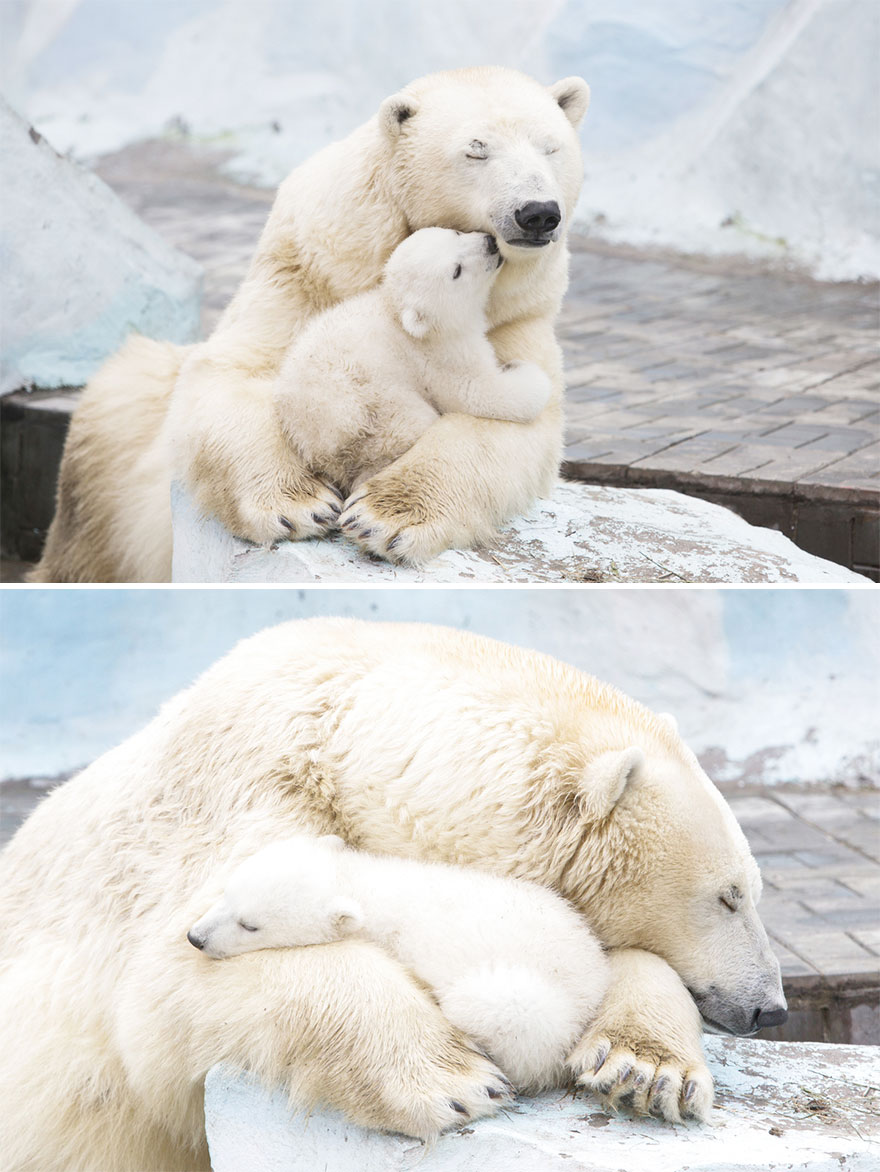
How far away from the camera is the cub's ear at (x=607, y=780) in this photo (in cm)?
235

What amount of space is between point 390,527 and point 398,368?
38 centimetres

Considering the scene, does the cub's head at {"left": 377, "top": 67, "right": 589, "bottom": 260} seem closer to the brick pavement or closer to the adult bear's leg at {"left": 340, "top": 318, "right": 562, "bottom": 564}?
the adult bear's leg at {"left": 340, "top": 318, "right": 562, "bottom": 564}

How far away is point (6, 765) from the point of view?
6.27m

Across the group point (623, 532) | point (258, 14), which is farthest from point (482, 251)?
point (258, 14)

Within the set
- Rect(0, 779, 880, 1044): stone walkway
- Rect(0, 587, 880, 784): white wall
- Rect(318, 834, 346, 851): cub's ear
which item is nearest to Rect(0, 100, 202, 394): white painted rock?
Rect(0, 587, 880, 784): white wall

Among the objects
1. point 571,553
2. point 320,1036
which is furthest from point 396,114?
point 320,1036

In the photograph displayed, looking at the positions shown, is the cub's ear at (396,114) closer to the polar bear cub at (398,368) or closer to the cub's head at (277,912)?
the polar bear cub at (398,368)

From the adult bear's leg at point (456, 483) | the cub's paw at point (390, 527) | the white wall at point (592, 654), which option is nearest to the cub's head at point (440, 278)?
the adult bear's leg at point (456, 483)

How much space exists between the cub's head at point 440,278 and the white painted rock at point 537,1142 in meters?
1.61

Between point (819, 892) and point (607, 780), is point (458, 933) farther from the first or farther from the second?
point (819, 892)

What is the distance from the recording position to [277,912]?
7.45 ft

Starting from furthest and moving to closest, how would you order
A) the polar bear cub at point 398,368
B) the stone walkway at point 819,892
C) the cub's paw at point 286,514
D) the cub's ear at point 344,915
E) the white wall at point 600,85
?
the white wall at point 600,85 → the stone walkway at point 819,892 → the cub's paw at point 286,514 → the polar bear cub at point 398,368 → the cub's ear at point 344,915

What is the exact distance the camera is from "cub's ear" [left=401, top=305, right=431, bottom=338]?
2979 millimetres

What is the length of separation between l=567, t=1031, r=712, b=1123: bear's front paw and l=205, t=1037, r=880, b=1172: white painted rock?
0.11 ft
